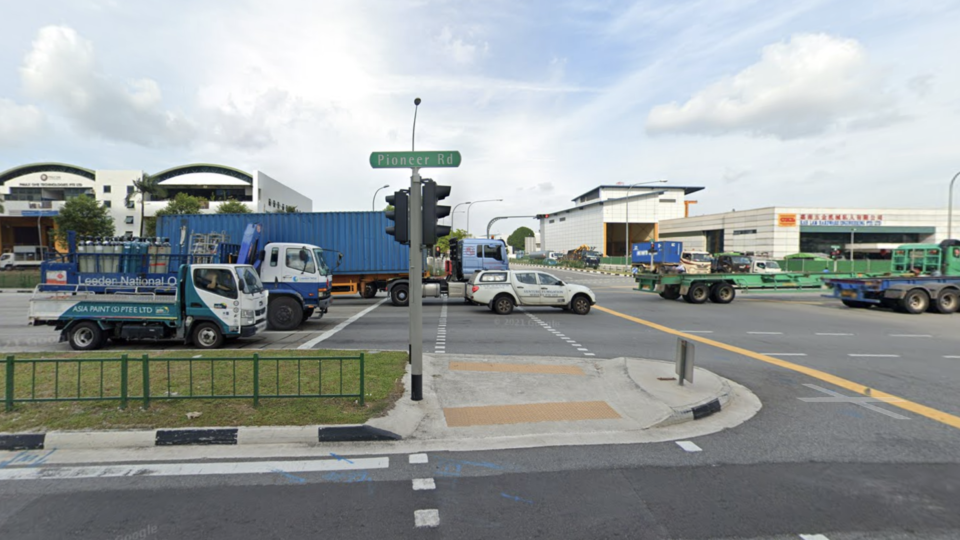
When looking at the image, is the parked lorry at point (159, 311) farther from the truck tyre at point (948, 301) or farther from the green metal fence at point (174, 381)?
the truck tyre at point (948, 301)

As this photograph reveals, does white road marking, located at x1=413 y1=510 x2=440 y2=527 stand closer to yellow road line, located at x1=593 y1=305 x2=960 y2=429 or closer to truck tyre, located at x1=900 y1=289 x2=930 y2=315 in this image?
yellow road line, located at x1=593 y1=305 x2=960 y2=429

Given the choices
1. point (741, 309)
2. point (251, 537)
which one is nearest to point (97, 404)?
point (251, 537)

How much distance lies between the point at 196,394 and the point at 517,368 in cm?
486

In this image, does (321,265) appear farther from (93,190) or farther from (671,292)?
(93,190)

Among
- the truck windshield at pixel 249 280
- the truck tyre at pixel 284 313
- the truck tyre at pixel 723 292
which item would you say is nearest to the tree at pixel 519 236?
the truck tyre at pixel 723 292

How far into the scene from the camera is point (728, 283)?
21016 mm

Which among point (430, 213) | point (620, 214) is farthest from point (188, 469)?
point (620, 214)

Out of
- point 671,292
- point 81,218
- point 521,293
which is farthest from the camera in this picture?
point 81,218

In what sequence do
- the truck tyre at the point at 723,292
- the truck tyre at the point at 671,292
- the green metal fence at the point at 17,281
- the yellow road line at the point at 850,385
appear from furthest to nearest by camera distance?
the green metal fence at the point at 17,281 → the truck tyre at the point at 671,292 → the truck tyre at the point at 723,292 → the yellow road line at the point at 850,385

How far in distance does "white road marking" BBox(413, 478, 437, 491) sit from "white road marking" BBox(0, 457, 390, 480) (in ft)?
1.53

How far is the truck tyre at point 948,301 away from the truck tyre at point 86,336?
85.7 feet

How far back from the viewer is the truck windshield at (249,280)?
1082cm

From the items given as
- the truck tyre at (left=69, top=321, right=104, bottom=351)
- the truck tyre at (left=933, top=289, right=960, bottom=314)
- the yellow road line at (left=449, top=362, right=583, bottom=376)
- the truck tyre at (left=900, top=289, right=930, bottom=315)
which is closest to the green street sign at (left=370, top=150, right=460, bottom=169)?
the yellow road line at (left=449, top=362, right=583, bottom=376)

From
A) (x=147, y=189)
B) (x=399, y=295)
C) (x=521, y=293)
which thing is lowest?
(x=399, y=295)
